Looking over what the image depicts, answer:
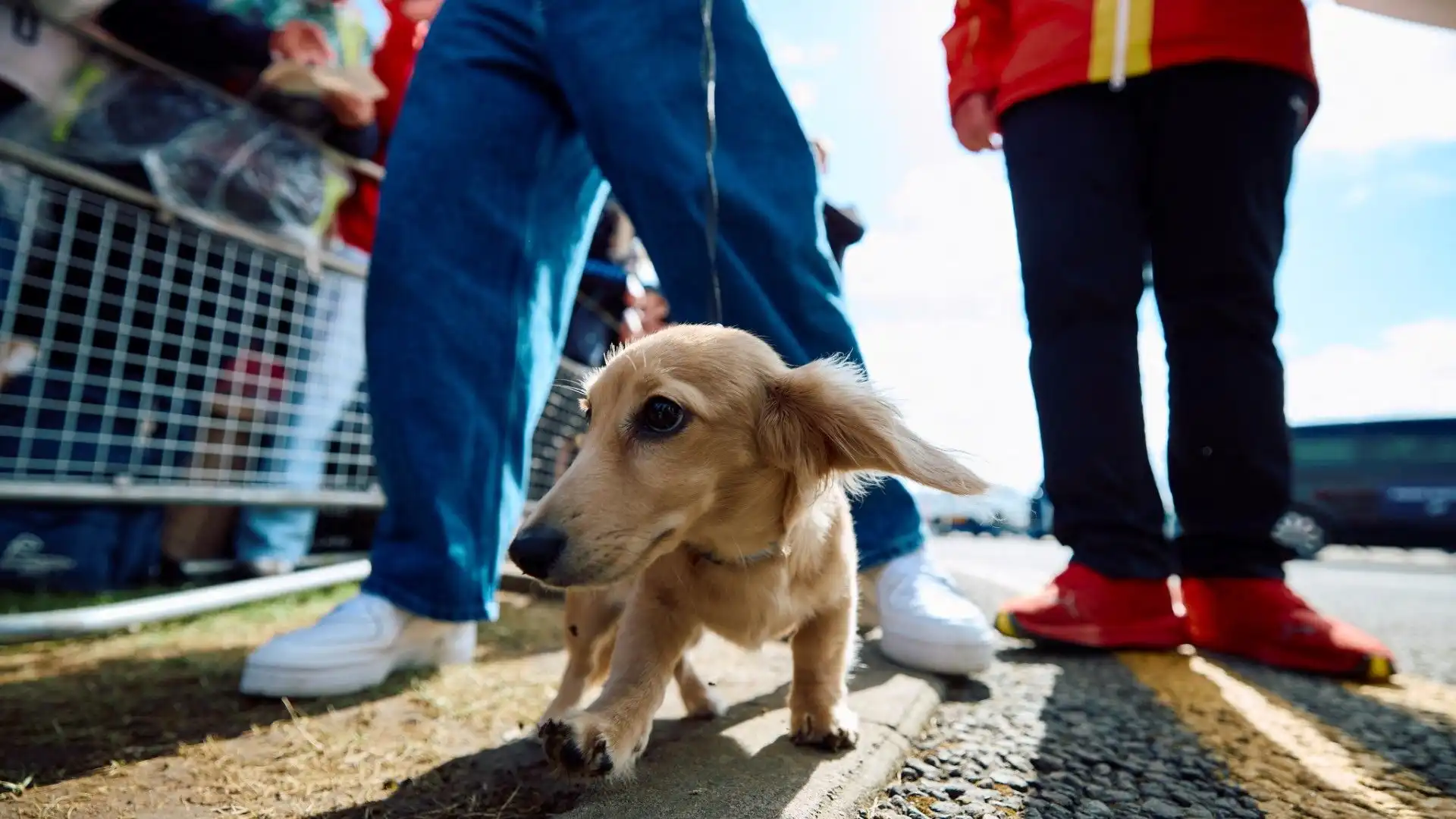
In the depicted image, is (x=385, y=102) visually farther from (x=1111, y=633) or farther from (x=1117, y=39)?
(x=1111, y=633)

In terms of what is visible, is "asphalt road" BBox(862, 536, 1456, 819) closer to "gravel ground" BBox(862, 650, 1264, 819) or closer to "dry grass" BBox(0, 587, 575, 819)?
"gravel ground" BBox(862, 650, 1264, 819)

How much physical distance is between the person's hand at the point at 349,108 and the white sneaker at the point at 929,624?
8.74 feet

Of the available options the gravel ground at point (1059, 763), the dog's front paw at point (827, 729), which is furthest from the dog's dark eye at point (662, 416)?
the gravel ground at point (1059, 763)

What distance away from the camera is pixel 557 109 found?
1.85 m

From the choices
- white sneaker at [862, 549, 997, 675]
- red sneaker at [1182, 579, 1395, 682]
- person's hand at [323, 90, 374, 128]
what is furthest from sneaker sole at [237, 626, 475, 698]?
person's hand at [323, 90, 374, 128]

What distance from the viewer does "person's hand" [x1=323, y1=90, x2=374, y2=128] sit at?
287cm

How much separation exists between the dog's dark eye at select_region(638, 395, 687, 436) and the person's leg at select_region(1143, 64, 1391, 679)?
1603 millimetres

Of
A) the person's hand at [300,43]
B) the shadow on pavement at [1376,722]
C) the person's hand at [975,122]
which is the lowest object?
the shadow on pavement at [1376,722]

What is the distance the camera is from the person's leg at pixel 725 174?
1549 mm

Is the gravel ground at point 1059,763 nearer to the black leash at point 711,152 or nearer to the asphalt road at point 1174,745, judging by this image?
the asphalt road at point 1174,745

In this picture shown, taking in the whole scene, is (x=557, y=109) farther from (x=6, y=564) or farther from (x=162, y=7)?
(x=6, y=564)

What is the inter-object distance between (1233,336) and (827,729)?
5.31 ft

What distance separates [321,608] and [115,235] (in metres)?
1.56

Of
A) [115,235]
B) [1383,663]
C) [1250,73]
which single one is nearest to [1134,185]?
[1250,73]
